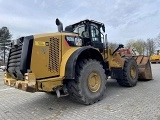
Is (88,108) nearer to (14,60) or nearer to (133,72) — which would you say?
(14,60)

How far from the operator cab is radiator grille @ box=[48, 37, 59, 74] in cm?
159

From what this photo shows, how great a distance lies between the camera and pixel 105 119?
197 inches

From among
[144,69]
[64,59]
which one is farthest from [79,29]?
[144,69]

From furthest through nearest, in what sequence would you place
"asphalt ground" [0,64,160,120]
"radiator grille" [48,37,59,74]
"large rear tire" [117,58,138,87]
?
"large rear tire" [117,58,138,87]
"radiator grille" [48,37,59,74]
"asphalt ground" [0,64,160,120]

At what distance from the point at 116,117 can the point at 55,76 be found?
1945 millimetres

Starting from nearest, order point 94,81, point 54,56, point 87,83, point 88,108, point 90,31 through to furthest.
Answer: point 54,56, point 88,108, point 87,83, point 94,81, point 90,31

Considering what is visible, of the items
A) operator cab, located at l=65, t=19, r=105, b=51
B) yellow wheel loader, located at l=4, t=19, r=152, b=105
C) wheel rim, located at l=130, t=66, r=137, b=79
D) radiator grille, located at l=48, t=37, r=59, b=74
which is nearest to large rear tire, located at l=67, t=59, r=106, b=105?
yellow wheel loader, located at l=4, t=19, r=152, b=105

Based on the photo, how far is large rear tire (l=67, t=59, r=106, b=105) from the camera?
5968mm

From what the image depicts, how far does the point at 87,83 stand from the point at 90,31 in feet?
7.07

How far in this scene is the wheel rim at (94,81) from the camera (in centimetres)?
636

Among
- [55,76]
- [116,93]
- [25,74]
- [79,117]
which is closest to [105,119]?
[79,117]

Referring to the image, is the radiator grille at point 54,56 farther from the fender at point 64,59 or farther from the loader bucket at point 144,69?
the loader bucket at point 144,69

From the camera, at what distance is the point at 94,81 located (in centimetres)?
659

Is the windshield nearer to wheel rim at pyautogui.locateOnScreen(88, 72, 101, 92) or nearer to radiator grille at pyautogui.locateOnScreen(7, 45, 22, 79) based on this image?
wheel rim at pyautogui.locateOnScreen(88, 72, 101, 92)
